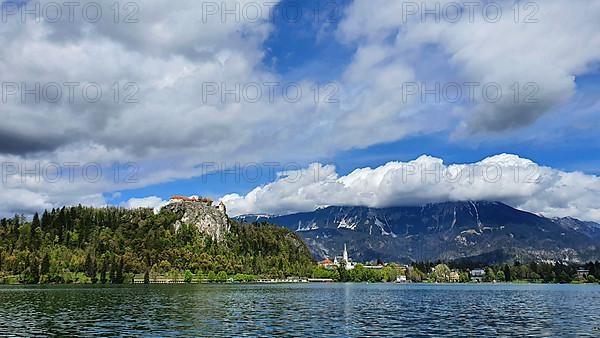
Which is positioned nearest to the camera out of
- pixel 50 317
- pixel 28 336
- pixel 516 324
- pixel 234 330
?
pixel 28 336

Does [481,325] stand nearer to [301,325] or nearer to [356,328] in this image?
[356,328]

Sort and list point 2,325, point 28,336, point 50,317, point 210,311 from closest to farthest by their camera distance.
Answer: point 28,336, point 2,325, point 50,317, point 210,311

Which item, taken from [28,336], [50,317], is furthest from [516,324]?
[50,317]

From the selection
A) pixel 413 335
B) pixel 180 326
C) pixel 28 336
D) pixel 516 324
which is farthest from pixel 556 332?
pixel 28 336

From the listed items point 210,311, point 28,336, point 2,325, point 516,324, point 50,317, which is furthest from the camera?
point 210,311

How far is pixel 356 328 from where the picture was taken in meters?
67.8

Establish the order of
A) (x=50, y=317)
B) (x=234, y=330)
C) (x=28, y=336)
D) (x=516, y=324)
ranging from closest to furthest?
Result: (x=28, y=336)
(x=234, y=330)
(x=516, y=324)
(x=50, y=317)

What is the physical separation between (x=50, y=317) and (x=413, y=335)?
51.5 meters

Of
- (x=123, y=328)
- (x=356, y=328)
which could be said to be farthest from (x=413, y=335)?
(x=123, y=328)

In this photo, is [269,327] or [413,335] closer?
[413,335]

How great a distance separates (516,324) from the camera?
74125 millimetres

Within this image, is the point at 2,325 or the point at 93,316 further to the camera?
the point at 93,316

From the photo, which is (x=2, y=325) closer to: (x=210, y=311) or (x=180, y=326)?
(x=180, y=326)

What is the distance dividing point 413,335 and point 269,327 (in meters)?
17.5
